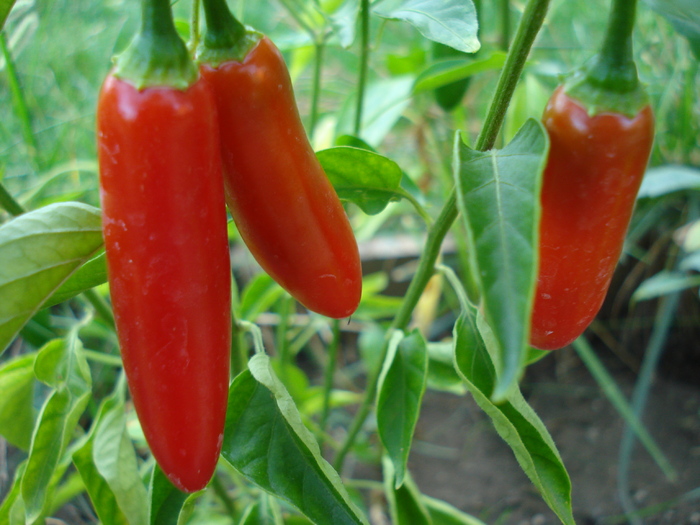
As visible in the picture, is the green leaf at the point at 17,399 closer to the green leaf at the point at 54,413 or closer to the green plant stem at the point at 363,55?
the green leaf at the point at 54,413

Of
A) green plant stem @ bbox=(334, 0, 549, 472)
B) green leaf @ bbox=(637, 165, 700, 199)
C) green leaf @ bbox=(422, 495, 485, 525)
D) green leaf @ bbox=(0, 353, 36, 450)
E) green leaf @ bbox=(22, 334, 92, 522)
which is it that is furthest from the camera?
green leaf @ bbox=(637, 165, 700, 199)

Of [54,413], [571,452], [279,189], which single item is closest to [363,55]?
[279,189]

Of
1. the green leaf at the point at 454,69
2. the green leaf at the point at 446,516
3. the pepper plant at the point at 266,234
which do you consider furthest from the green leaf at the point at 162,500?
the green leaf at the point at 454,69

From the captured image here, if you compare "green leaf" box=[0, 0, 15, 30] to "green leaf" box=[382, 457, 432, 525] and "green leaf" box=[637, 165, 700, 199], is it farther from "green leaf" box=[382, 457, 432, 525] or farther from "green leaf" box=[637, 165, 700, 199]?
"green leaf" box=[637, 165, 700, 199]

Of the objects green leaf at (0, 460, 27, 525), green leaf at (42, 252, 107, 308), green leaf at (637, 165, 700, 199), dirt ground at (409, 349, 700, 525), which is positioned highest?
green leaf at (42, 252, 107, 308)

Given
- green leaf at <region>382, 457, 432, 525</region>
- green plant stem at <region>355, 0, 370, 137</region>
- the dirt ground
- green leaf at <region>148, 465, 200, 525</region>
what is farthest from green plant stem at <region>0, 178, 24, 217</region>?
the dirt ground

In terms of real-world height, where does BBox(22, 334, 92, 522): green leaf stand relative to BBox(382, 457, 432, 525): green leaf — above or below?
above

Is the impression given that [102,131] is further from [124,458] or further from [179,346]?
[124,458]
